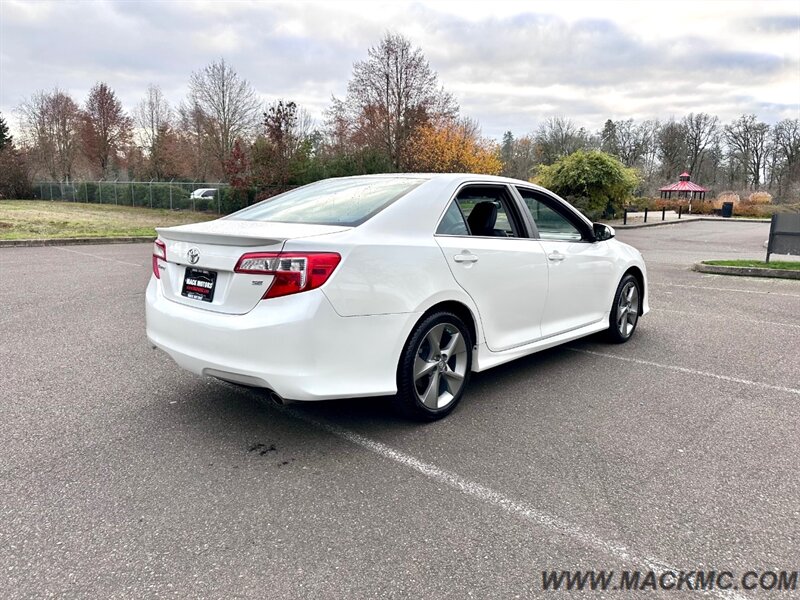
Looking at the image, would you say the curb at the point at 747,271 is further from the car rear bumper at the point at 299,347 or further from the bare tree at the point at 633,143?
the bare tree at the point at 633,143

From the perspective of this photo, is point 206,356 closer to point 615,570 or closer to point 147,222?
point 615,570

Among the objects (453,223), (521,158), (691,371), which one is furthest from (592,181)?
(521,158)

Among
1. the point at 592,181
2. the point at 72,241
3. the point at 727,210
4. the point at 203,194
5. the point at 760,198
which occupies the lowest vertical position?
the point at 72,241

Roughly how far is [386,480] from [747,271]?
36.1 ft

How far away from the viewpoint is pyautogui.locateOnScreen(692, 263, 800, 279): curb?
10.9 metres

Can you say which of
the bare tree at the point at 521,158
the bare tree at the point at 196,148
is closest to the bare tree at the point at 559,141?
the bare tree at the point at 521,158

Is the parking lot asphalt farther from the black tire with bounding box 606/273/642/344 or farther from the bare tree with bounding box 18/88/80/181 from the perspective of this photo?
the bare tree with bounding box 18/88/80/181

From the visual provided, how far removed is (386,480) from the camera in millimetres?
2953

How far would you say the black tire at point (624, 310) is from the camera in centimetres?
551

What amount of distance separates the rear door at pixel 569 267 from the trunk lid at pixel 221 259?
2.04 metres

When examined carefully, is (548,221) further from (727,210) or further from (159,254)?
(727,210)

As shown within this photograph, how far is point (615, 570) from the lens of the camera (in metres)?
2.29

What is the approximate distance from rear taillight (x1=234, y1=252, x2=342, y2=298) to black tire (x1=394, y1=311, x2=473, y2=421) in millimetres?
742

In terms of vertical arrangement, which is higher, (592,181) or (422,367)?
(592,181)
